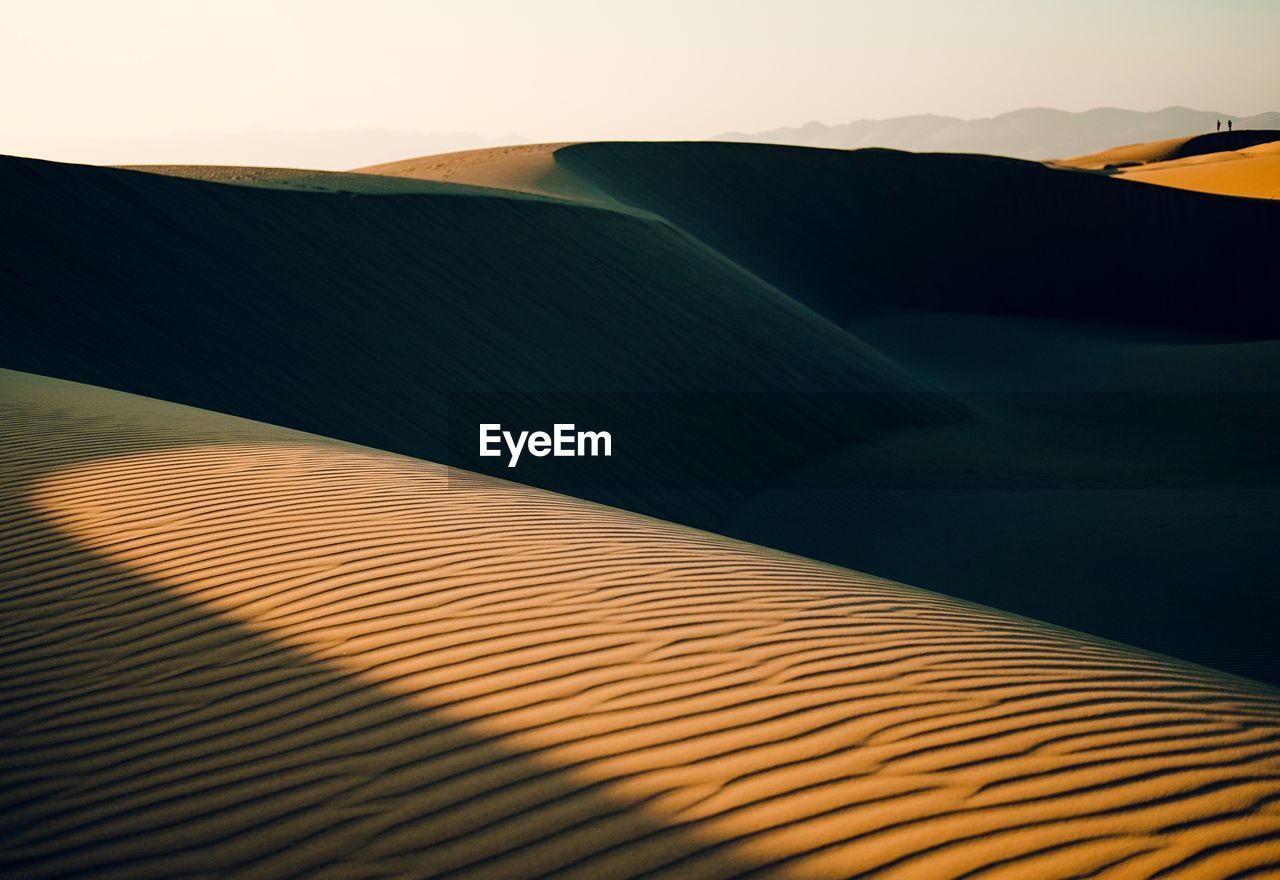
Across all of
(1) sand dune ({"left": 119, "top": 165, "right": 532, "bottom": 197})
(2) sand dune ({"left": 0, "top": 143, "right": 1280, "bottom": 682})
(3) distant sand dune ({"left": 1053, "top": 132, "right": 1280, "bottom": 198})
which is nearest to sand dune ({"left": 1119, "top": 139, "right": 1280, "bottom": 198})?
(3) distant sand dune ({"left": 1053, "top": 132, "right": 1280, "bottom": 198})

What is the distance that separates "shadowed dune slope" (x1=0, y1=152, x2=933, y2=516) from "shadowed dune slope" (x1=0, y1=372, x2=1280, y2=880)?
614 cm

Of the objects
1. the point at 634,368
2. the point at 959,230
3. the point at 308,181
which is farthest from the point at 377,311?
the point at 959,230

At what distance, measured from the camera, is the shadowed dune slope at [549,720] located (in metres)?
2.35

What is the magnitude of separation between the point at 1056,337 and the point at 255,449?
2486 centimetres

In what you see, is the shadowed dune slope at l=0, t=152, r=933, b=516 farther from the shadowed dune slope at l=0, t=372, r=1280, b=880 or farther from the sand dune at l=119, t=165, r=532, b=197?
the shadowed dune slope at l=0, t=372, r=1280, b=880

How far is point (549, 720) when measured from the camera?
288 cm

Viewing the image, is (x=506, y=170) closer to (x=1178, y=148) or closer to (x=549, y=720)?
(x=549, y=720)

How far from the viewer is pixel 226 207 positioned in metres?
13.9

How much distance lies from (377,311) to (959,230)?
82.8 feet

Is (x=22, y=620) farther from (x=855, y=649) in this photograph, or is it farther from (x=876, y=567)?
(x=876, y=567)

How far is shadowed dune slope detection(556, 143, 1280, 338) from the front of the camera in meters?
31.0

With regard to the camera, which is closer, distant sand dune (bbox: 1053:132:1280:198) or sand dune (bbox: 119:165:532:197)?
sand dune (bbox: 119:165:532:197)

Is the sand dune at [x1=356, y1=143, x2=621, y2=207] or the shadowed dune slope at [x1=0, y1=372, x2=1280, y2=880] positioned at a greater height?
the sand dune at [x1=356, y1=143, x2=621, y2=207]

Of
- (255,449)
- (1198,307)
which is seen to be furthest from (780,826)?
(1198,307)
